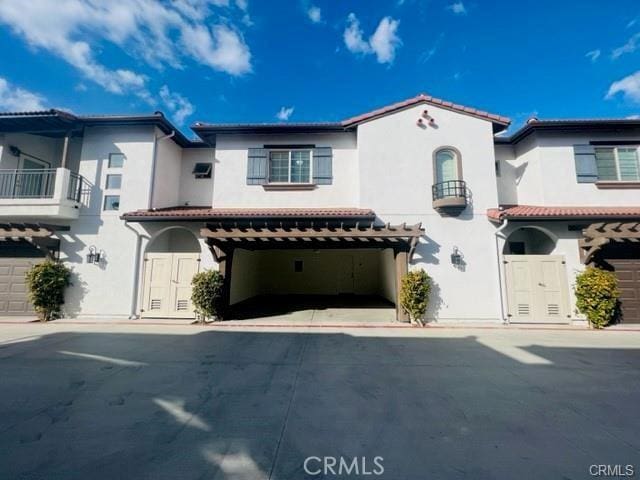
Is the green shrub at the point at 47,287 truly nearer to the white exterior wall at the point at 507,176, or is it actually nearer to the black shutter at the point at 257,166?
the black shutter at the point at 257,166

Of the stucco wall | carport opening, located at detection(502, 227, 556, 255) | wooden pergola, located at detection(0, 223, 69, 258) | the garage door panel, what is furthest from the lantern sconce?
the garage door panel

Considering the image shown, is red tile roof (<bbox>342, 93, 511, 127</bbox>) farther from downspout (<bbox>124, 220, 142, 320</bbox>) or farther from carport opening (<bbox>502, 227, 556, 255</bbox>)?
downspout (<bbox>124, 220, 142, 320</bbox>)

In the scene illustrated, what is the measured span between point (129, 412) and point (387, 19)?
1265 centimetres

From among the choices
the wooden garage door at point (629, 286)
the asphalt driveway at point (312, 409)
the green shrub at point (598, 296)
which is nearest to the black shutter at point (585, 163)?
the wooden garage door at point (629, 286)

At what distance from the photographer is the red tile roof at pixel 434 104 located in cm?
964

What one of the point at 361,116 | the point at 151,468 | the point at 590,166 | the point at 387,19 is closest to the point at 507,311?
the point at 590,166

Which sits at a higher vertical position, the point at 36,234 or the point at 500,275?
the point at 36,234

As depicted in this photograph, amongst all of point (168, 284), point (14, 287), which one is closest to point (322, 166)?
point (168, 284)

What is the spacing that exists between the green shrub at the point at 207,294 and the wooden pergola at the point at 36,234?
5159 millimetres

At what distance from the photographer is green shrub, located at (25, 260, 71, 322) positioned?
8.88m

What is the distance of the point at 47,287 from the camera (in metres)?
8.91
